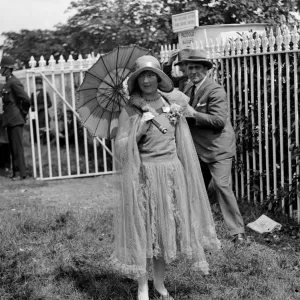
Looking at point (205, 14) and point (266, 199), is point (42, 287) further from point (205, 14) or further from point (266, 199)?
point (205, 14)

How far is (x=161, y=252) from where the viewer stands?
441cm

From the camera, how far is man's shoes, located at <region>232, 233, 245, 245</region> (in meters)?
6.04

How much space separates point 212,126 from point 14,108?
5011mm

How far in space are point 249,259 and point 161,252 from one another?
142 cm

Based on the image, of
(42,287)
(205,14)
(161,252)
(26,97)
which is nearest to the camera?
(161,252)

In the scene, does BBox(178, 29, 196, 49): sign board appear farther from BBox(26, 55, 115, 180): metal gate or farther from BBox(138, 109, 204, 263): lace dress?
BBox(138, 109, 204, 263): lace dress

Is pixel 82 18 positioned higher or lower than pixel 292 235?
Answer: higher

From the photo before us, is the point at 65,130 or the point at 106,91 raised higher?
the point at 106,91

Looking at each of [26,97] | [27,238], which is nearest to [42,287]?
[27,238]

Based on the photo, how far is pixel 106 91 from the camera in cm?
459

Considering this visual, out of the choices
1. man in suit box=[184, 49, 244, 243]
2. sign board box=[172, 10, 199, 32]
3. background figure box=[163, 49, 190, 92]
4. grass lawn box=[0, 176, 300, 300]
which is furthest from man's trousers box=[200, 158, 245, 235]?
sign board box=[172, 10, 199, 32]

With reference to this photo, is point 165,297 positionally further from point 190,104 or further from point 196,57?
point 196,57

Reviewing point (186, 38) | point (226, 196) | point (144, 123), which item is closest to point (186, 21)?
point (186, 38)

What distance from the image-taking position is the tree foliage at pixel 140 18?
12.1 m
